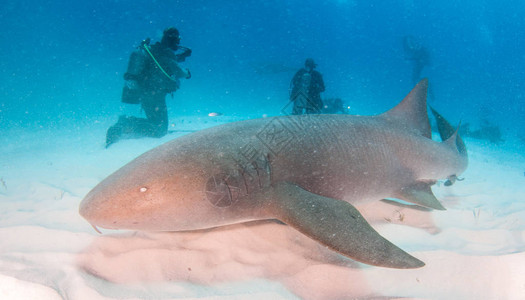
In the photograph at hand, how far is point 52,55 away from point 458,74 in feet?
564

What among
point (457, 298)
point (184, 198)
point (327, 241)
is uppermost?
point (184, 198)

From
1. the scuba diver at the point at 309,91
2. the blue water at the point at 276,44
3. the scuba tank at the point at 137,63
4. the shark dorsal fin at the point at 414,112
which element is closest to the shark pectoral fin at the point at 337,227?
the shark dorsal fin at the point at 414,112

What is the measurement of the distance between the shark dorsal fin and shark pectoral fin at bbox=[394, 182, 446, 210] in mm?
914

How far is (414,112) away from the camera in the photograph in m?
3.89

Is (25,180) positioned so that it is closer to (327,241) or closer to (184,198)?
(184,198)

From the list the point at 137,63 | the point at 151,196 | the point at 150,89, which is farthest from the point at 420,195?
the point at 150,89

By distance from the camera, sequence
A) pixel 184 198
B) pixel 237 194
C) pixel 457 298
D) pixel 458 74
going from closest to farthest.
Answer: pixel 457 298, pixel 184 198, pixel 237 194, pixel 458 74

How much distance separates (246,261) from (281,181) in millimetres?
822

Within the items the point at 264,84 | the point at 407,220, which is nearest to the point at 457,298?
the point at 407,220

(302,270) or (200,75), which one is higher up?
(200,75)

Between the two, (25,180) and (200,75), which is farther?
(200,75)

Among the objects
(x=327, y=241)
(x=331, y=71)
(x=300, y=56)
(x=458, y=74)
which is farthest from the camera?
(x=331, y=71)

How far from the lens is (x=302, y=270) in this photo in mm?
2129

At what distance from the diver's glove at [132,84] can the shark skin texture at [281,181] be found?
781cm
